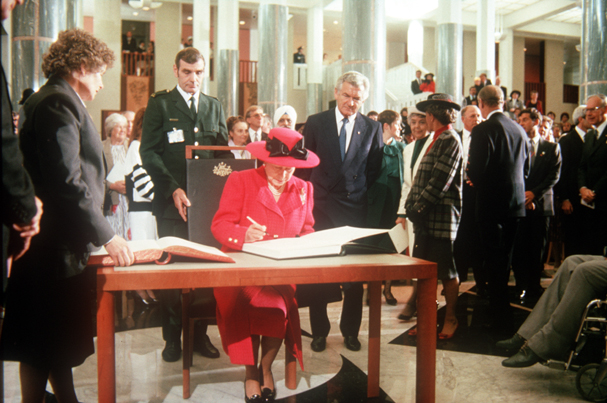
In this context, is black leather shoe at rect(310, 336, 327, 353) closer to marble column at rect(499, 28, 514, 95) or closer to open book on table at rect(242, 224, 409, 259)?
open book on table at rect(242, 224, 409, 259)

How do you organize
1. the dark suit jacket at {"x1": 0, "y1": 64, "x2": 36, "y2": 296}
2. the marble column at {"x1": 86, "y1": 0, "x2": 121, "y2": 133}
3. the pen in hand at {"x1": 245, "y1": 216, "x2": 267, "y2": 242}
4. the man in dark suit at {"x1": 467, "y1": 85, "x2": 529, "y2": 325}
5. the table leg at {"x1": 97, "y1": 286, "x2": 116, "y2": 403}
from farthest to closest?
the marble column at {"x1": 86, "y1": 0, "x2": 121, "y2": 133}
the man in dark suit at {"x1": 467, "y1": 85, "x2": 529, "y2": 325}
the pen in hand at {"x1": 245, "y1": 216, "x2": 267, "y2": 242}
the table leg at {"x1": 97, "y1": 286, "x2": 116, "y2": 403}
the dark suit jacket at {"x1": 0, "y1": 64, "x2": 36, "y2": 296}

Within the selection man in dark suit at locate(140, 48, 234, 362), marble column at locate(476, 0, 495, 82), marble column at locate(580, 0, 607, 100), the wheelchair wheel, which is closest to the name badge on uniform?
man in dark suit at locate(140, 48, 234, 362)

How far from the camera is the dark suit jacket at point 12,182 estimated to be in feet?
3.37

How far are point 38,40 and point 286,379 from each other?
4.30 metres

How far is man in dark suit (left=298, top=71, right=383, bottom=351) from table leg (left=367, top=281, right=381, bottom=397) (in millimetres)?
549

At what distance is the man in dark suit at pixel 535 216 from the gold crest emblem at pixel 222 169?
2.95 metres

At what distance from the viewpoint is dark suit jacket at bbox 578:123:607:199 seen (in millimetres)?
4057

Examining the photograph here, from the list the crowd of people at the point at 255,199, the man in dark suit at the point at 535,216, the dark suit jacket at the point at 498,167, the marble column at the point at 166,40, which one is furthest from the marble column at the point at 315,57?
Result: the dark suit jacket at the point at 498,167

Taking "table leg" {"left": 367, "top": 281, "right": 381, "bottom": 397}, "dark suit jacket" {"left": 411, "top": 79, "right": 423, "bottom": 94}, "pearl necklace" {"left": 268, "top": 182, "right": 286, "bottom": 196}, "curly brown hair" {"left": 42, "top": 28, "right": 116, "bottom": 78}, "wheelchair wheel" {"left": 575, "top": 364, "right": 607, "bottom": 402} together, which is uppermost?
"dark suit jacket" {"left": 411, "top": 79, "right": 423, "bottom": 94}

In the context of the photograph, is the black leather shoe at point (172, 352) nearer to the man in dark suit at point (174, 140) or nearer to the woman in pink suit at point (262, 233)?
the man in dark suit at point (174, 140)

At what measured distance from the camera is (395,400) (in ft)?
7.26

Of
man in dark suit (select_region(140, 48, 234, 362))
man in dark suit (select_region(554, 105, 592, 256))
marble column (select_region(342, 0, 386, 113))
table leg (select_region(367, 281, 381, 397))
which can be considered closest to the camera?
table leg (select_region(367, 281, 381, 397))

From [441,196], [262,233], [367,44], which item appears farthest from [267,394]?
[367,44]

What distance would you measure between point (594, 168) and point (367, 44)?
116 inches
